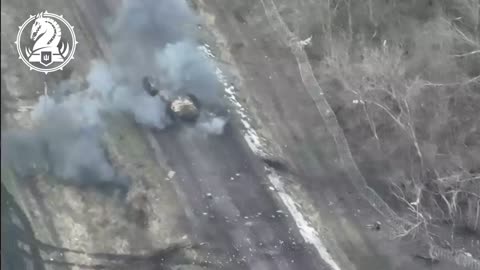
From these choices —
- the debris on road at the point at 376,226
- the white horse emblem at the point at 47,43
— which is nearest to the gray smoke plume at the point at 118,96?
the white horse emblem at the point at 47,43

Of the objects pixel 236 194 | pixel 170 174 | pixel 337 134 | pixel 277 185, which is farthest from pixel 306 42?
pixel 170 174

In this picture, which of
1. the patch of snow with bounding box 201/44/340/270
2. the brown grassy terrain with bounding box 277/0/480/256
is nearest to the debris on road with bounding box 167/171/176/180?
the patch of snow with bounding box 201/44/340/270

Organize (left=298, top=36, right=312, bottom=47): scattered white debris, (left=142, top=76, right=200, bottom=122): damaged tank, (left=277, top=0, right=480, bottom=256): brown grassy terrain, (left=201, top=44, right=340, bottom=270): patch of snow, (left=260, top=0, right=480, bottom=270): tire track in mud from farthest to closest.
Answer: (left=298, top=36, right=312, bottom=47): scattered white debris < (left=142, top=76, right=200, bottom=122): damaged tank < (left=277, top=0, right=480, bottom=256): brown grassy terrain < (left=260, top=0, right=480, bottom=270): tire track in mud < (left=201, top=44, right=340, bottom=270): patch of snow

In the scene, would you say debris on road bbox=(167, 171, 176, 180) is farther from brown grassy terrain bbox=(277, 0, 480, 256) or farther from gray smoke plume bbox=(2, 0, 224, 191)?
brown grassy terrain bbox=(277, 0, 480, 256)

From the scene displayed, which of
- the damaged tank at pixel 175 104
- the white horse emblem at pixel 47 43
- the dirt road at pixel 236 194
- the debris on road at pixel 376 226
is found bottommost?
the debris on road at pixel 376 226

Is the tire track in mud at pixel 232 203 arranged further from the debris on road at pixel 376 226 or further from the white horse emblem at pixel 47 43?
the white horse emblem at pixel 47 43

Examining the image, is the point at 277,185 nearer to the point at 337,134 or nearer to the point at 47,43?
the point at 337,134

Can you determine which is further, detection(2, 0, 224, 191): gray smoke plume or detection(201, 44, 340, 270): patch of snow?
detection(201, 44, 340, 270): patch of snow
